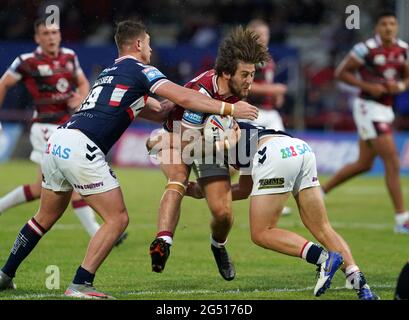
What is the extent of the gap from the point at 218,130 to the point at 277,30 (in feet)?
56.5

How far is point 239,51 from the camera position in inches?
333

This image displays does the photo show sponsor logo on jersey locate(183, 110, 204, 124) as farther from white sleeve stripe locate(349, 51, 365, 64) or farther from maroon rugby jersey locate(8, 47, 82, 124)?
white sleeve stripe locate(349, 51, 365, 64)

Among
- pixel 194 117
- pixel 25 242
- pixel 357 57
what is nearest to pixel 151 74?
pixel 194 117

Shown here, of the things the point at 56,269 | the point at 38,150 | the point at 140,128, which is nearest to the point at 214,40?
the point at 140,128

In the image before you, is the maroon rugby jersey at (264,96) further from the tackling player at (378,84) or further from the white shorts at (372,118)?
the white shorts at (372,118)

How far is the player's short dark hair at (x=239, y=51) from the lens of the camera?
27.8ft

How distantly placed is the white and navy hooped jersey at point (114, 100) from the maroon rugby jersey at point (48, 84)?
3975 mm

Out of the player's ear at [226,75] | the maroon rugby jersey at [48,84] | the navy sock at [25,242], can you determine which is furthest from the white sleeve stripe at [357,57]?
the navy sock at [25,242]

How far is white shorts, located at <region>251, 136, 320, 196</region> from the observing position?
8008 mm

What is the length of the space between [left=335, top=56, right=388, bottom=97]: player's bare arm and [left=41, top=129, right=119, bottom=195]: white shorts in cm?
661

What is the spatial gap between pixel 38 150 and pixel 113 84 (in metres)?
4.21

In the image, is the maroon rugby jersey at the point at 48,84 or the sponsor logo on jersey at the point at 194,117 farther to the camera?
the maroon rugby jersey at the point at 48,84

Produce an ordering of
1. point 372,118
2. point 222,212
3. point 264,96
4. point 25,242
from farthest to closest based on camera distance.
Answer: point 264,96 < point 372,118 < point 222,212 < point 25,242

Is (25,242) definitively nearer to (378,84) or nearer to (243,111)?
(243,111)
